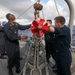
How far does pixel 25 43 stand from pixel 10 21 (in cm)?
505

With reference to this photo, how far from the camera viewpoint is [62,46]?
534 cm

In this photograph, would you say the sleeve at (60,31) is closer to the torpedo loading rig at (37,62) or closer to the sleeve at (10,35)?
the torpedo loading rig at (37,62)

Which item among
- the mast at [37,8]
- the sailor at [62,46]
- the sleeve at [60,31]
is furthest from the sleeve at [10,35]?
the sleeve at [60,31]

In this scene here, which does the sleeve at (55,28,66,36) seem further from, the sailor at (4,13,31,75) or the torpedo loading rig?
the sailor at (4,13,31,75)

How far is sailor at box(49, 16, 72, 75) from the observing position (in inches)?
205

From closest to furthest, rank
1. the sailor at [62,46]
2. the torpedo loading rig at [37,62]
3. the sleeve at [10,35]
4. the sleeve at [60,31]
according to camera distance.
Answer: the sleeve at [60,31] → the sailor at [62,46] → the torpedo loading rig at [37,62] → the sleeve at [10,35]

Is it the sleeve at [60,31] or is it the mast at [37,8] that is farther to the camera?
the mast at [37,8]

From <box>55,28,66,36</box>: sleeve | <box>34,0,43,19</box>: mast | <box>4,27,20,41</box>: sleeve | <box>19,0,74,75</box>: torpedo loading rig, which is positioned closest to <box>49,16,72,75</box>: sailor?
<box>55,28,66,36</box>: sleeve

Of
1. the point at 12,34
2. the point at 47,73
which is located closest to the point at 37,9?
the point at 12,34

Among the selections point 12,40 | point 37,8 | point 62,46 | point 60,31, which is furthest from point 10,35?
point 60,31

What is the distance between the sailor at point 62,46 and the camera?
5.20 meters

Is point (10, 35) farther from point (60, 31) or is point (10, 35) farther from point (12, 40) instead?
point (60, 31)

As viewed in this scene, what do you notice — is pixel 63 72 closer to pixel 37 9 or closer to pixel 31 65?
pixel 31 65

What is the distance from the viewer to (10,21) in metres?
6.54
